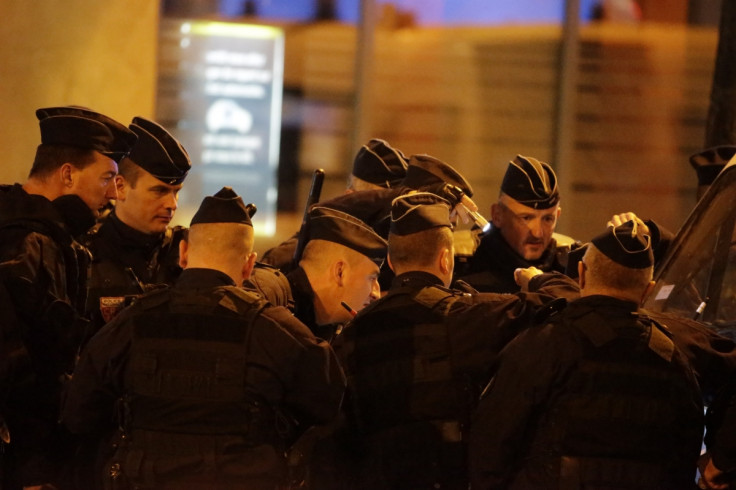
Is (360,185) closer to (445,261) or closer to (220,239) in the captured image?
(445,261)

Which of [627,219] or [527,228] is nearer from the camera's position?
[627,219]

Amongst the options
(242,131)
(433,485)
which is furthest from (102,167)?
(242,131)

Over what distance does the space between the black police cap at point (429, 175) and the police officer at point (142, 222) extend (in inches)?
53.1

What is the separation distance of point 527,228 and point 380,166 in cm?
116

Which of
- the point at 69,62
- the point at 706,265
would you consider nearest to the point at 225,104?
the point at 69,62

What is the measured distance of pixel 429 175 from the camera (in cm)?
590

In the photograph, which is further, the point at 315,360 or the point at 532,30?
the point at 532,30

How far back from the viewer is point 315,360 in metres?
3.67

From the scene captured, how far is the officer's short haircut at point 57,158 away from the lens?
4.55m

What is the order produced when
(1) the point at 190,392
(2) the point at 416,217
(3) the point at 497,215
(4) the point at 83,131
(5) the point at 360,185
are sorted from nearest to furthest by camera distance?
(1) the point at 190,392, (2) the point at 416,217, (4) the point at 83,131, (3) the point at 497,215, (5) the point at 360,185

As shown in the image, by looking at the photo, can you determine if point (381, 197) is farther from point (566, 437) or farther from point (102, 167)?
point (566, 437)

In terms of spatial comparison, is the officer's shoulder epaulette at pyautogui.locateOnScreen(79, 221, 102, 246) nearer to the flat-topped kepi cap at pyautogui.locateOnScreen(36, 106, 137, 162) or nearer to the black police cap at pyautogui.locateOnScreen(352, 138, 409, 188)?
the flat-topped kepi cap at pyautogui.locateOnScreen(36, 106, 137, 162)

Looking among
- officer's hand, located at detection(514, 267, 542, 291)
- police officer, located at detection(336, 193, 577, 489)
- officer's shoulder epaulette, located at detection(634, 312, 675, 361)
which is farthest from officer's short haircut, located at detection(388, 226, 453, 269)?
officer's shoulder epaulette, located at detection(634, 312, 675, 361)

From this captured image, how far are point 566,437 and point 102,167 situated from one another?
2118 millimetres
